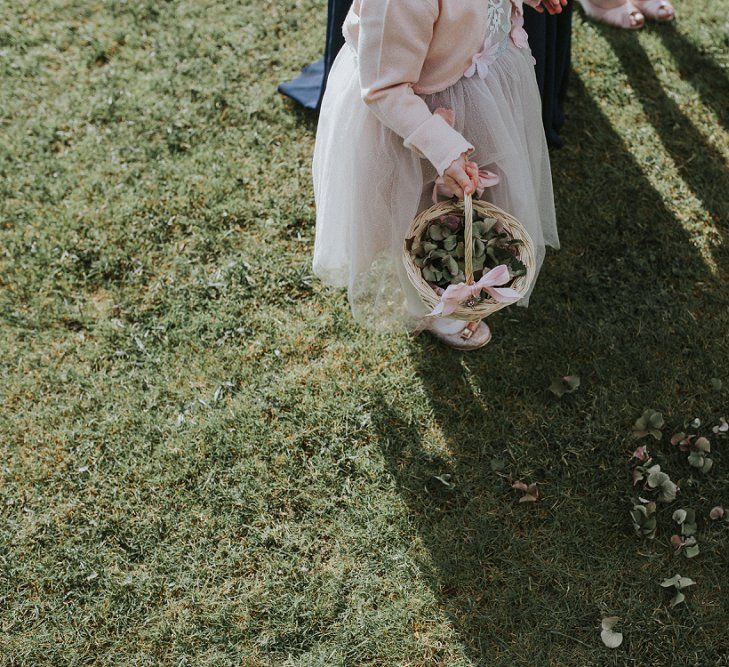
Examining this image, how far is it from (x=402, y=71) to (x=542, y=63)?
3.81ft

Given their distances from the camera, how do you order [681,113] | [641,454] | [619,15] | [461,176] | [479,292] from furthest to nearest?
[619,15] → [681,113] → [641,454] → [479,292] → [461,176]

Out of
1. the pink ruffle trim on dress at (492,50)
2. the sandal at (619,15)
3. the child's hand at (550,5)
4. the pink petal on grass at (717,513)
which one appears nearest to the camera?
the pink ruffle trim on dress at (492,50)

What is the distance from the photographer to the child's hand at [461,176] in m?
2.06

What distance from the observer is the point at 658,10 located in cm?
398

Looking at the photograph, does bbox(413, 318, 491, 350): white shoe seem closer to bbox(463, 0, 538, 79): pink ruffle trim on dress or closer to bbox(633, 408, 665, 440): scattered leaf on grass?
bbox(633, 408, 665, 440): scattered leaf on grass

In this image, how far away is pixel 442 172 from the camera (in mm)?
2076

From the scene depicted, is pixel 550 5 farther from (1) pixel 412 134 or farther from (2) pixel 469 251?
(2) pixel 469 251

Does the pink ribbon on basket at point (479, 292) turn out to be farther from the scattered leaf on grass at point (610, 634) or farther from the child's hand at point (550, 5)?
the scattered leaf on grass at point (610, 634)

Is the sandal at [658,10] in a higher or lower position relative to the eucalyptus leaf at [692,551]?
higher

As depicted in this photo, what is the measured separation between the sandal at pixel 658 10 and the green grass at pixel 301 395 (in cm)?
8

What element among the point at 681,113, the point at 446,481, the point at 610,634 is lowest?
the point at 610,634

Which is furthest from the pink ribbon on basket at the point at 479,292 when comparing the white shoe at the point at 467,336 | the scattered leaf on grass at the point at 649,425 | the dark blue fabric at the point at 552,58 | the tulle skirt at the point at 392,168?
the dark blue fabric at the point at 552,58

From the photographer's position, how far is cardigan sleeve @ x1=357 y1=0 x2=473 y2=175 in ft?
6.17

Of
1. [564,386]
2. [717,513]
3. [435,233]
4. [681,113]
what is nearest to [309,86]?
[435,233]
